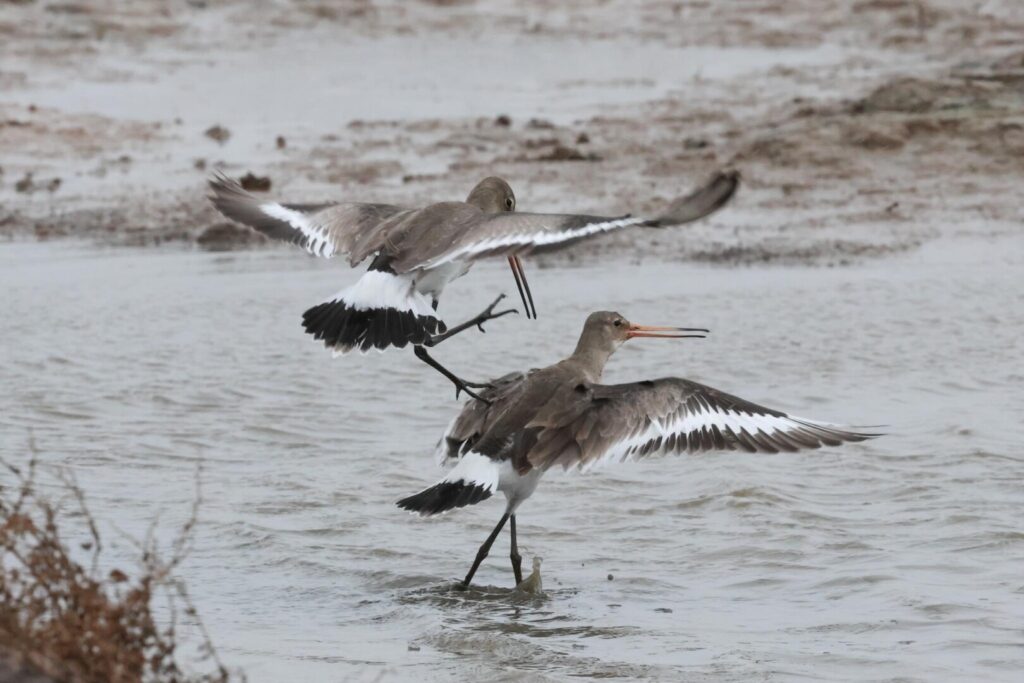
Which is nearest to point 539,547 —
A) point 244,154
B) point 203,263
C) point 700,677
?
point 700,677

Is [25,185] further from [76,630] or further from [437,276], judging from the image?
[76,630]

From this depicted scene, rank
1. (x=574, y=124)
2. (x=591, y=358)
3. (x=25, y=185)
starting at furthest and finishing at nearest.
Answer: (x=574, y=124), (x=25, y=185), (x=591, y=358)

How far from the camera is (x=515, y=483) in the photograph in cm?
634

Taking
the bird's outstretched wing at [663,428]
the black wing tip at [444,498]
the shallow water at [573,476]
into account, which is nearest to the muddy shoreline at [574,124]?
the shallow water at [573,476]

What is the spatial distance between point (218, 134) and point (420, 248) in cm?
968

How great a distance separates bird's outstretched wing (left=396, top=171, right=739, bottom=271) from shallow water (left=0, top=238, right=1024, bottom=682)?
124 centimetres

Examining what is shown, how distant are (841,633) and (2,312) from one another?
6.40 m

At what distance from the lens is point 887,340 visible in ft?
31.8

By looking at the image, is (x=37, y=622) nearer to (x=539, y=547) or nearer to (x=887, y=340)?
(x=539, y=547)

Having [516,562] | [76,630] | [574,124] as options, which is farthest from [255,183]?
[76,630]

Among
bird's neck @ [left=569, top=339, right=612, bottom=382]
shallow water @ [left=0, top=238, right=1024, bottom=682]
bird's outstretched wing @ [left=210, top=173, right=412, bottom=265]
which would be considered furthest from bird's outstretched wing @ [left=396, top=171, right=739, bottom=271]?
shallow water @ [left=0, top=238, right=1024, bottom=682]

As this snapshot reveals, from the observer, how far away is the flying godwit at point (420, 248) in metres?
6.17

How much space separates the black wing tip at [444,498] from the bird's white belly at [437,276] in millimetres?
1040

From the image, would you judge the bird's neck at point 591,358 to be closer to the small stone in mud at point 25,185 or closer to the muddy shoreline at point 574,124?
the muddy shoreline at point 574,124
